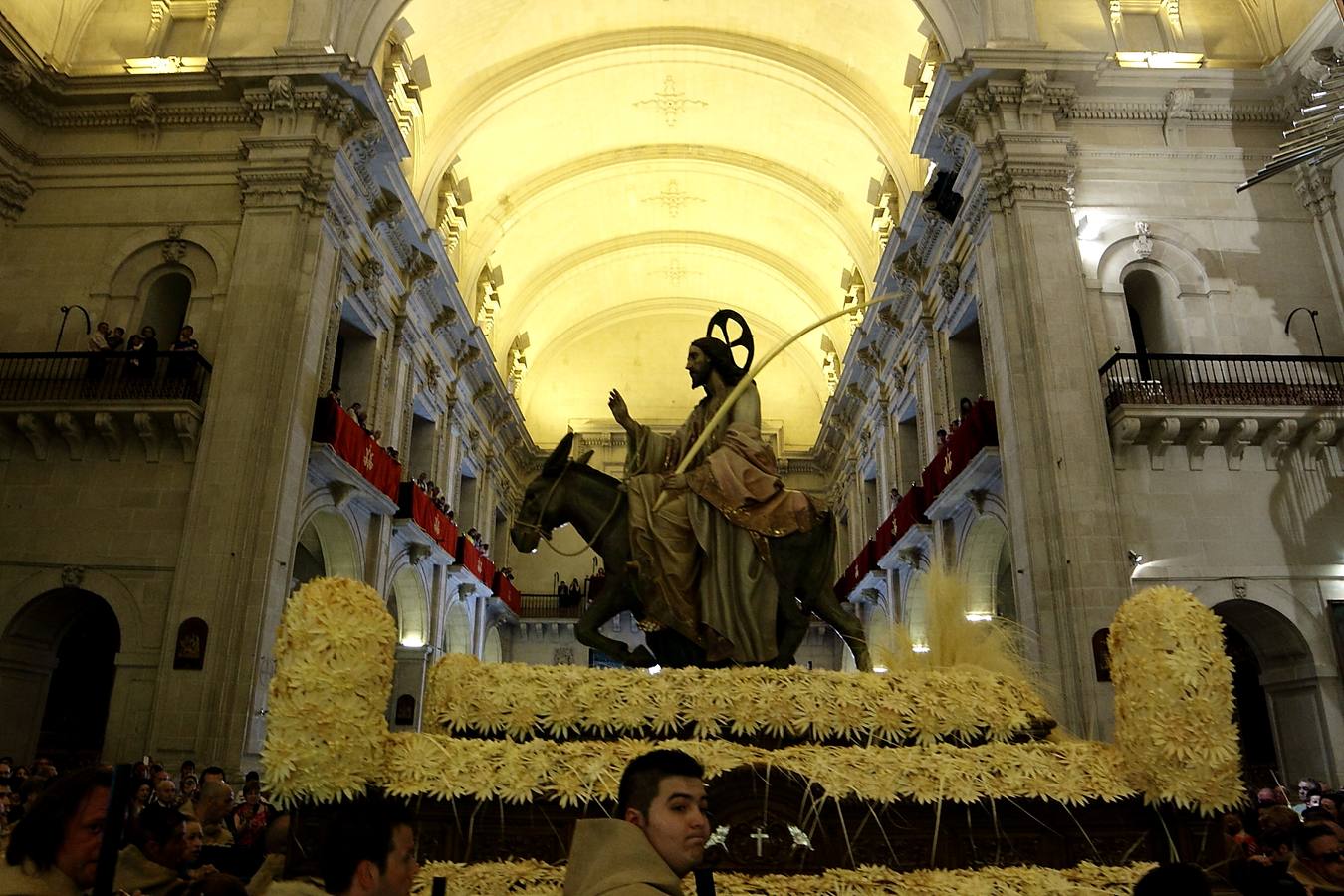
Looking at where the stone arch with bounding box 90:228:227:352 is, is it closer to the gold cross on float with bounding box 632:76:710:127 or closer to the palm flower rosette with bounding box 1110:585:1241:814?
the gold cross on float with bounding box 632:76:710:127

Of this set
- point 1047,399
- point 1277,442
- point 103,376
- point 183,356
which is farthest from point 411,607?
point 1277,442

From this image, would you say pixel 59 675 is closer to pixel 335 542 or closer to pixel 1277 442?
pixel 335 542

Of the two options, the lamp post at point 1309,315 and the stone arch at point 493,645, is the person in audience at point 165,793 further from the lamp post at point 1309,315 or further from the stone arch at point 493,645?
the stone arch at point 493,645

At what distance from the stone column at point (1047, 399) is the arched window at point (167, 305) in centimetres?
1304

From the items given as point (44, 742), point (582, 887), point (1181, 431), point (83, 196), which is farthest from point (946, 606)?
point (83, 196)

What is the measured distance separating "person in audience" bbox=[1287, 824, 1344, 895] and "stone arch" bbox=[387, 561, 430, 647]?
1896 centimetres

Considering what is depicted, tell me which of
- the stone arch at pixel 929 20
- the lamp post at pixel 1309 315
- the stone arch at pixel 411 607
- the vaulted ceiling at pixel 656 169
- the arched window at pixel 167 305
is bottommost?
the stone arch at pixel 411 607

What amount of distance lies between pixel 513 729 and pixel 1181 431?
1178 centimetres

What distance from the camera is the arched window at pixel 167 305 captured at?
52.0 feet

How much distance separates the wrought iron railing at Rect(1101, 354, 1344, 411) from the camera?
13.5 meters

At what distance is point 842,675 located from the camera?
17.9 ft

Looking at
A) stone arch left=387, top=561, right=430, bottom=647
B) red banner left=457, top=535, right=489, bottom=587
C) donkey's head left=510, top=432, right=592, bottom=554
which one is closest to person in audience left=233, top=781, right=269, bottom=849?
donkey's head left=510, top=432, right=592, bottom=554

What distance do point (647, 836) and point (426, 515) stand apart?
17.8 m

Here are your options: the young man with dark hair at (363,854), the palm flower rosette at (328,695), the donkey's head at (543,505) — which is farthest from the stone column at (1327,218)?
the young man with dark hair at (363,854)
